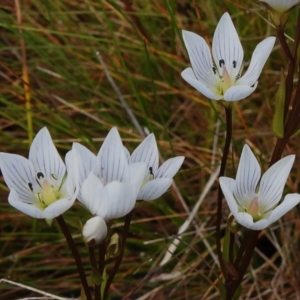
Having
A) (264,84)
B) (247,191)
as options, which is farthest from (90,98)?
(247,191)

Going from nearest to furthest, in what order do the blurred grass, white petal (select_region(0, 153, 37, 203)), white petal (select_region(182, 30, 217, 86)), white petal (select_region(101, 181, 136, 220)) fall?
1. white petal (select_region(101, 181, 136, 220))
2. white petal (select_region(0, 153, 37, 203))
3. white petal (select_region(182, 30, 217, 86))
4. the blurred grass

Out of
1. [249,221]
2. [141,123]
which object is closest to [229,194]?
[249,221]

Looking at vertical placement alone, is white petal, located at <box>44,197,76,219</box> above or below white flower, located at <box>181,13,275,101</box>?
below

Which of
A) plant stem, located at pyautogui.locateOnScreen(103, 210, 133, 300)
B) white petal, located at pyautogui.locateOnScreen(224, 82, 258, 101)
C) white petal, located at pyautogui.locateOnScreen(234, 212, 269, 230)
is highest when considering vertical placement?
white petal, located at pyautogui.locateOnScreen(224, 82, 258, 101)

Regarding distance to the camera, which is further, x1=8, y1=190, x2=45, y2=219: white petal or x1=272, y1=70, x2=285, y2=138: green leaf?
x1=272, y1=70, x2=285, y2=138: green leaf

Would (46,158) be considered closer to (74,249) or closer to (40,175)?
(40,175)

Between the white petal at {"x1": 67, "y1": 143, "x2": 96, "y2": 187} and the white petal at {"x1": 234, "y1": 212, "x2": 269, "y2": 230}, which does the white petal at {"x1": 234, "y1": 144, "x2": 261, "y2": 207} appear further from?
the white petal at {"x1": 67, "y1": 143, "x2": 96, "y2": 187}

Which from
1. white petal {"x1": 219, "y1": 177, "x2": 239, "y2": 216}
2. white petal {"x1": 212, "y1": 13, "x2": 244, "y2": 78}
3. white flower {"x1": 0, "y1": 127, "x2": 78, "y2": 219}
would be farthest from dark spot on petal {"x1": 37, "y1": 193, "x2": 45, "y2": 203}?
white petal {"x1": 212, "y1": 13, "x2": 244, "y2": 78}
